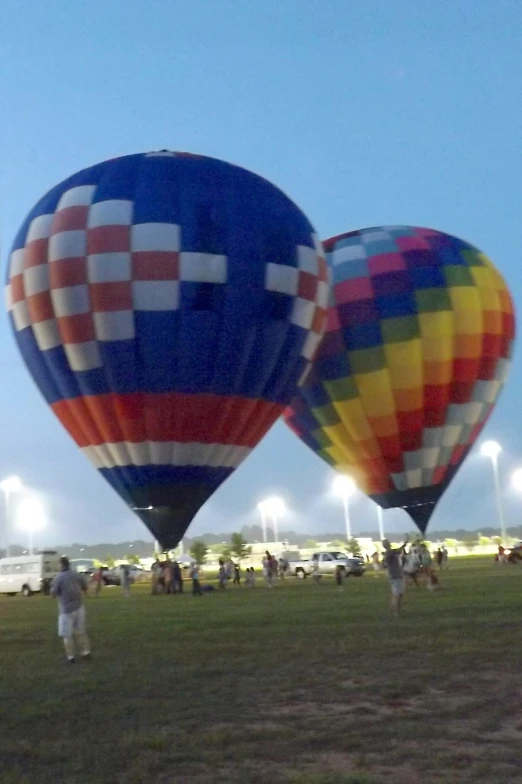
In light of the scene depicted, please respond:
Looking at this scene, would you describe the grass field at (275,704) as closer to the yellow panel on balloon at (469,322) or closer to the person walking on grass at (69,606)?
the person walking on grass at (69,606)

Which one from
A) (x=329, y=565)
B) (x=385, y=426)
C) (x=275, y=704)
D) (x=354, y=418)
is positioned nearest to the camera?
(x=275, y=704)

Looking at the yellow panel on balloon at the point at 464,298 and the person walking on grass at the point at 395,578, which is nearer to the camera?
the person walking on grass at the point at 395,578

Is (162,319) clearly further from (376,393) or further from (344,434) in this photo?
(344,434)

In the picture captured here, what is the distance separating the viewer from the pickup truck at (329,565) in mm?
33531

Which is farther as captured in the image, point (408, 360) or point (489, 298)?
point (489, 298)

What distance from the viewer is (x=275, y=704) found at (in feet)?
23.4

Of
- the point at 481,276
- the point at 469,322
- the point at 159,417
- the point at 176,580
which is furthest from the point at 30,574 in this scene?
the point at 481,276

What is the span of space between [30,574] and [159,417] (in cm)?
2001

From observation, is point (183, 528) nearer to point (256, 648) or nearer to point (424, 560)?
point (424, 560)

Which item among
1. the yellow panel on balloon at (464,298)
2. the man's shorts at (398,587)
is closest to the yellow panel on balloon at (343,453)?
the yellow panel on balloon at (464,298)

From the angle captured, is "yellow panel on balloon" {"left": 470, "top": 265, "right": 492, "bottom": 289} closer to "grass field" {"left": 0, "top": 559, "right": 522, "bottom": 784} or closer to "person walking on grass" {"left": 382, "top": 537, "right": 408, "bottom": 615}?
"person walking on grass" {"left": 382, "top": 537, "right": 408, "bottom": 615}

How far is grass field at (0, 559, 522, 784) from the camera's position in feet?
A: 17.2

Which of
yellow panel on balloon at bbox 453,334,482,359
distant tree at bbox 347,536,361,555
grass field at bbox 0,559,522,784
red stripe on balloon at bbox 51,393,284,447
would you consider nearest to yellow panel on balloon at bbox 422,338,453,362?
yellow panel on balloon at bbox 453,334,482,359

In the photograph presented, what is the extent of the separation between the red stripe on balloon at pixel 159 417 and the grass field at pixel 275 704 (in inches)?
Result: 239
